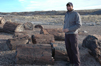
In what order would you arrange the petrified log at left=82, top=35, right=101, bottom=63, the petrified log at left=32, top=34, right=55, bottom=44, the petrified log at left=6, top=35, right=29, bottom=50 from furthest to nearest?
the petrified log at left=32, top=34, right=55, bottom=44 < the petrified log at left=6, top=35, right=29, bottom=50 < the petrified log at left=82, top=35, right=101, bottom=63

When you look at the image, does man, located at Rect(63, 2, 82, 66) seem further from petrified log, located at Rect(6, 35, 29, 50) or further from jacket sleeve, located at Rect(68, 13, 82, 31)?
petrified log, located at Rect(6, 35, 29, 50)

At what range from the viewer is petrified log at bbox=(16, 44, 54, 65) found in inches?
147

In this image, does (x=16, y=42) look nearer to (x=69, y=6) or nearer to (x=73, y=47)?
(x=73, y=47)

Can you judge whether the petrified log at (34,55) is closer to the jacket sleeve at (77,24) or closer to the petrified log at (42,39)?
the jacket sleeve at (77,24)

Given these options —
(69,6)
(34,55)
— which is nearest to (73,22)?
(69,6)

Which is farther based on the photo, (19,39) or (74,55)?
(19,39)

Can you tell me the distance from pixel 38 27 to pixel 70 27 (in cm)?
899

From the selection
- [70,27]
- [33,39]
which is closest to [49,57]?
[70,27]

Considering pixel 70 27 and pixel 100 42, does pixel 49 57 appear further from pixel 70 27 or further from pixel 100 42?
pixel 100 42

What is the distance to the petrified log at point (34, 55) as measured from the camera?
12.3 feet

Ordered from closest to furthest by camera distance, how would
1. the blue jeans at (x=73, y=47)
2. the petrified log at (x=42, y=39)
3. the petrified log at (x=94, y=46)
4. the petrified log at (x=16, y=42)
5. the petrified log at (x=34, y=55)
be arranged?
1. the blue jeans at (x=73, y=47)
2. the petrified log at (x=34, y=55)
3. the petrified log at (x=94, y=46)
4. the petrified log at (x=16, y=42)
5. the petrified log at (x=42, y=39)

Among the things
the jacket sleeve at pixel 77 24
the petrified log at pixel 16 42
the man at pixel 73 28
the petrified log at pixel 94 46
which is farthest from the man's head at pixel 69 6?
the petrified log at pixel 16 42

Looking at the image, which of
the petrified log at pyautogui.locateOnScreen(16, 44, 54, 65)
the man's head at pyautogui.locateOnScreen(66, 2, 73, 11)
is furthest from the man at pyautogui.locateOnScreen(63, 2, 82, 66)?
the petrified log at pyautogui.locateOnScreen(16, 44, 54, 65)

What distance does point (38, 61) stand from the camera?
3.76m
